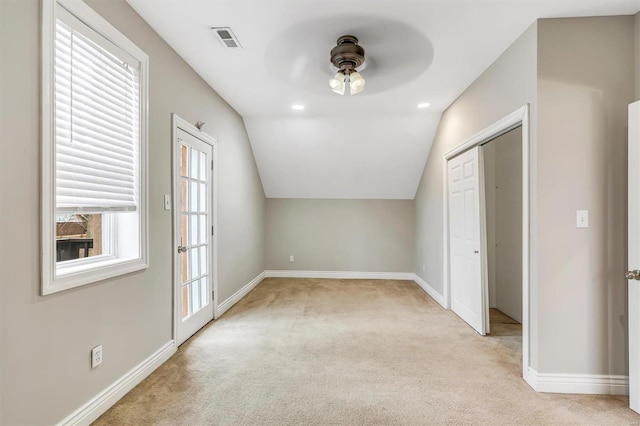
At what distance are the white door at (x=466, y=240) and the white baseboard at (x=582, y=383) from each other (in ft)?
3.36

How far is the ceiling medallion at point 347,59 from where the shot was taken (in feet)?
8.09

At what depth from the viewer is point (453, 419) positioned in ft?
6.26

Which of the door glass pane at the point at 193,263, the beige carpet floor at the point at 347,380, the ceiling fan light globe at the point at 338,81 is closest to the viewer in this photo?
the beige carpet floor at the point at 347,380

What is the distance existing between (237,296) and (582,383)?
12.3ft

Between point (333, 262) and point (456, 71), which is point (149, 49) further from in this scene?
point (333, 262)

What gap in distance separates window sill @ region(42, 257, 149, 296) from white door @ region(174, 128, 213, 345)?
62 centimetres

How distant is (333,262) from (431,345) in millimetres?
3266

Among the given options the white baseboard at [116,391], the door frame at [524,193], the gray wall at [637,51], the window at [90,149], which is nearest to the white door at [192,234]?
the white baseboard at [116,391]

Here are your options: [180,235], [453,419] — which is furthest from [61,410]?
[453,419]

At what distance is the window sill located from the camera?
162 cm

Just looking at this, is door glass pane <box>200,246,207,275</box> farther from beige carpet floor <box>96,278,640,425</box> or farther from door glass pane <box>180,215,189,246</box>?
beige carpet floor <box>96,278,640,425</box>

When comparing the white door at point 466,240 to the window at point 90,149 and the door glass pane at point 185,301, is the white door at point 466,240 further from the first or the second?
the window at point 90,149

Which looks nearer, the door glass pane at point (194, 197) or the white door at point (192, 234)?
the white door at point (192, 234)

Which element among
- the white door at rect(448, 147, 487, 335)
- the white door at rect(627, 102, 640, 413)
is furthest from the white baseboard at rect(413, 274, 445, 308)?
the white door at rect(627, 102, 640, 413)
